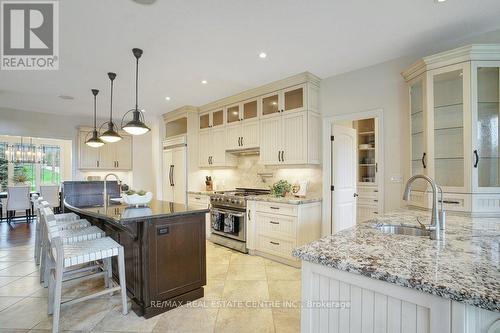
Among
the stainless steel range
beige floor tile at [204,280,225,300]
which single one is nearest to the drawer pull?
beige floor tile at [204,280,225,300]

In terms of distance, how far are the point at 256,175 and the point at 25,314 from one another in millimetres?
3487

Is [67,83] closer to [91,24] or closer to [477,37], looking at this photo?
[91,24]

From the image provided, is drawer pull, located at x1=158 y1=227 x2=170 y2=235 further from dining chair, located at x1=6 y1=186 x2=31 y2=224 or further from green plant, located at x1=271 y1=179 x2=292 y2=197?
dining chair, located at x1=6 y1=186 x2=31 y2=224

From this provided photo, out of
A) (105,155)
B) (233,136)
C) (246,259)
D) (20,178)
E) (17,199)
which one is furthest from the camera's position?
(20,178)

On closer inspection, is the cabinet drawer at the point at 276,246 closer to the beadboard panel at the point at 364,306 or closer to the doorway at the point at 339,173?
the doorway at the point at 339,173

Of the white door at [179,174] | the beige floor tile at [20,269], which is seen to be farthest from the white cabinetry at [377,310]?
the white door at [179,174]

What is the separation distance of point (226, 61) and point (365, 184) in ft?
11.7

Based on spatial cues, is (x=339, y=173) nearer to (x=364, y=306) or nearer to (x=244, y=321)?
(x=244, y=321)

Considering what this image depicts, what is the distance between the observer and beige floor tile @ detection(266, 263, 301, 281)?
300cm

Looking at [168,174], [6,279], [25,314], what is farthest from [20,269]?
[168,174]

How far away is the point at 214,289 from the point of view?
2.69 m

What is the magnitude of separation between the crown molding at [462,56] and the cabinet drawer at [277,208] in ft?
7.10

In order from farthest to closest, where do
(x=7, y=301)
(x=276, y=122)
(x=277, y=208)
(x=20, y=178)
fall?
1. (x=20, y=178)
2. (x=276, y=122)
3. (x=277, y=208)
4. (x=7, y=301)

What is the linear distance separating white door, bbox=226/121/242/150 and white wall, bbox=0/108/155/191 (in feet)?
12.1
